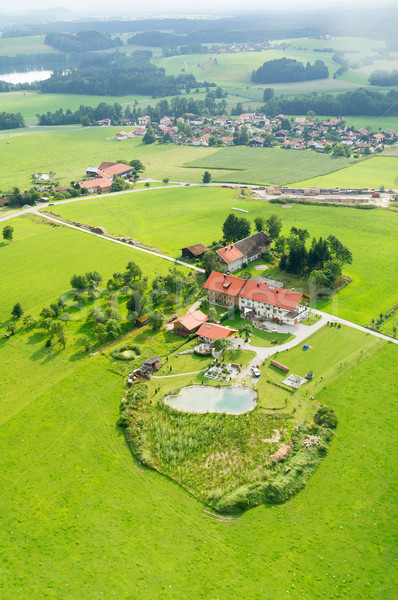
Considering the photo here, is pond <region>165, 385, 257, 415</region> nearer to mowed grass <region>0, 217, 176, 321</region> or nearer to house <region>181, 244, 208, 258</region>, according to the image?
mowed grass <region>0, 217, 176, 321</region>

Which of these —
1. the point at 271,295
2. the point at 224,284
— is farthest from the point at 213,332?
the point at 271,295

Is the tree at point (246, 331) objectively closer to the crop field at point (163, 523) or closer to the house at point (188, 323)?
the house at point (188, 323)

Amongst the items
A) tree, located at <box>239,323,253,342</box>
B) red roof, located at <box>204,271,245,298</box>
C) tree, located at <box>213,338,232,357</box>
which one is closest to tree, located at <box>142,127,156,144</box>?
red roof, located at <box>204,271,245,298</box>

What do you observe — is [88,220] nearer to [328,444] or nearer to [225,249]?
[225,249]

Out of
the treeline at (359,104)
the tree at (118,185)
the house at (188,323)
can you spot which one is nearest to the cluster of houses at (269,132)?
the treeline at (359,104)

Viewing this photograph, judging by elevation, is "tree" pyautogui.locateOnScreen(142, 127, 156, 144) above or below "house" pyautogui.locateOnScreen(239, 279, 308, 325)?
above

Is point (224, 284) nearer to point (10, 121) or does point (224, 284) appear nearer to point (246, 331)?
point (246, 331)

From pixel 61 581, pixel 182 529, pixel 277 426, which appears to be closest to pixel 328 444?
pixel 277 426

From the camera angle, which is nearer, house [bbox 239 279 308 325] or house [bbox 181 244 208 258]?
house [bbox 239 279 308 325]
